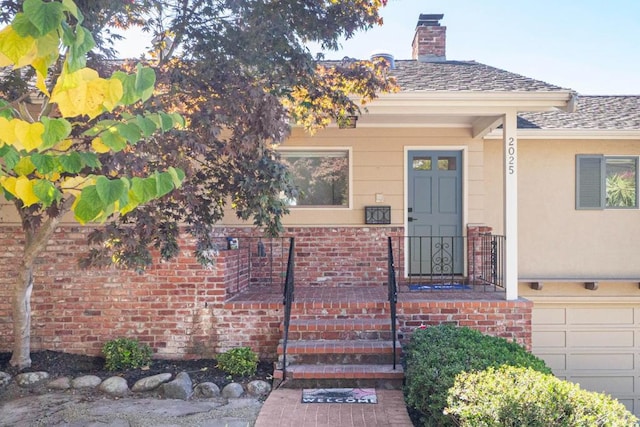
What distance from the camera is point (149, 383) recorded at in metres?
4.79

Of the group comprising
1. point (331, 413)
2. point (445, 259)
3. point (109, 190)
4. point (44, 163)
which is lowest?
point (331, 413)

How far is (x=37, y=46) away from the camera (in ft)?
5.18

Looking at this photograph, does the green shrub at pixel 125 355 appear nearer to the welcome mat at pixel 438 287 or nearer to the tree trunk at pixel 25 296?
the tree trunk at pixel 25 296

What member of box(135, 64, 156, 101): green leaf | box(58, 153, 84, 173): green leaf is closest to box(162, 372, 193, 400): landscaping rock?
box(58, 153, 84, 173): green leaf

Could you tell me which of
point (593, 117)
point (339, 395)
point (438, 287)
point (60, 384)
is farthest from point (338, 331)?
point (593, 117)

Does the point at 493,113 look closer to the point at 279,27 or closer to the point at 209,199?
the point at 279,27

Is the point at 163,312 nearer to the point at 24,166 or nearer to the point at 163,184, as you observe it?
the point at 24,166

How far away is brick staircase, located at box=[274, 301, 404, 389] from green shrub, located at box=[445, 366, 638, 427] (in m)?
1.70

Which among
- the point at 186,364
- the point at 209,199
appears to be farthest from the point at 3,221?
the point at 209,199

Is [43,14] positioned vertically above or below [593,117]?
below

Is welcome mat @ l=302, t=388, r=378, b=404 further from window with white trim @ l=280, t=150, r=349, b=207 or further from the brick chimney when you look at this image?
the brick chimney

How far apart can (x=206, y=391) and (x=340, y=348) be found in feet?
5.00

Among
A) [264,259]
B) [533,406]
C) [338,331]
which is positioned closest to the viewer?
[533,406]

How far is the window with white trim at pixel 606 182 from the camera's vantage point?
7914 mm
